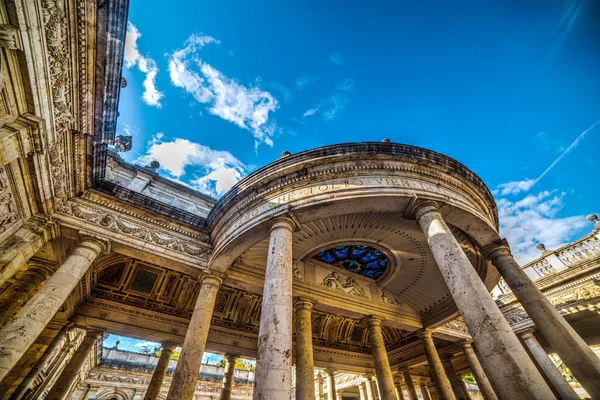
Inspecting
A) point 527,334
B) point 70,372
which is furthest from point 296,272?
point 527,334

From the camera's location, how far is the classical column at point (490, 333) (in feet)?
10.5

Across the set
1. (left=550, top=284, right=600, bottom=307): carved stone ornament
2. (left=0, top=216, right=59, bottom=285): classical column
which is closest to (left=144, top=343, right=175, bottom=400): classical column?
(left=0, top=216, right=59, bottom=285): classical column

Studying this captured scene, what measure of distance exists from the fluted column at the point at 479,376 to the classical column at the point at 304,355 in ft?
19.5

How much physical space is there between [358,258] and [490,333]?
5.61 meters

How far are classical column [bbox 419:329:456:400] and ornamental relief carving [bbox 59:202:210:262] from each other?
30.3ft

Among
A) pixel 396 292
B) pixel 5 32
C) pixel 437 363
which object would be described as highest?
pixel 396 292

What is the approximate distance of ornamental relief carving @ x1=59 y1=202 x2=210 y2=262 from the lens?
21.4ft

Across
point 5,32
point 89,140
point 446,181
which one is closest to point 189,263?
point 89,140

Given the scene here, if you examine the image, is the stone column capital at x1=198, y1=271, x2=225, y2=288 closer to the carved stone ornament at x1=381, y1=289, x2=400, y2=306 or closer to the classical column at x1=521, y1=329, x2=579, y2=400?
the carved stone ornament at x1=381, y1=289, x2=400, y2=306

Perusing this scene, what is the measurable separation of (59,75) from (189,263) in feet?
17.1

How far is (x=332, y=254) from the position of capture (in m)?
8.96

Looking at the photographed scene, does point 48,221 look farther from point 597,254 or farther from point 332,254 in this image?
point 597,254

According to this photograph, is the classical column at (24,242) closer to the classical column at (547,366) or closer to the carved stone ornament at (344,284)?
the carved stone ornament at (344,284)

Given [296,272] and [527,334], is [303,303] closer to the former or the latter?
[296,272]
